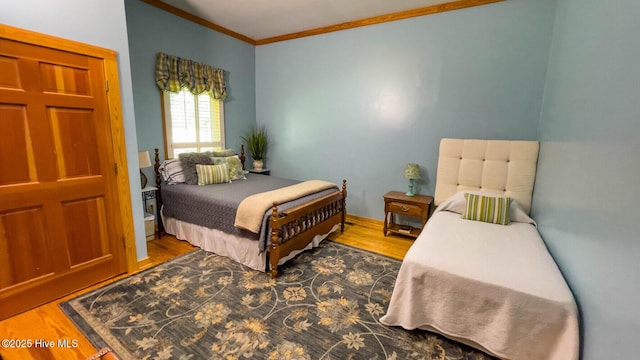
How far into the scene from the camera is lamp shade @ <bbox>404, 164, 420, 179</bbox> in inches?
136

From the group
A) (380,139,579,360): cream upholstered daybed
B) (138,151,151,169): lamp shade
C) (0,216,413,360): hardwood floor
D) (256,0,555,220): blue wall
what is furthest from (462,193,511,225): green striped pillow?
(138,151,151,169): lamp shade

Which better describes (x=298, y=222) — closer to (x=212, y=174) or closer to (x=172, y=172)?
(x=212, y=174)

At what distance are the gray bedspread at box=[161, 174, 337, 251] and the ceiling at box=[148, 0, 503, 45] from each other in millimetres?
2244

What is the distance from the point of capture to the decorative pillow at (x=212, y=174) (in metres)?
3.42

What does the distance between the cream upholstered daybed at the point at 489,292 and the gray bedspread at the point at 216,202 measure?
1.35 meters

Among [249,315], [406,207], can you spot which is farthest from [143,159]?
[406,207]

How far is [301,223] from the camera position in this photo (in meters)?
2.84

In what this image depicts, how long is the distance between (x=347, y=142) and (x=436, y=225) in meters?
2.08

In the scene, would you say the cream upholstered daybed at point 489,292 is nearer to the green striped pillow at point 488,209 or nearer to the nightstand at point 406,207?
the green striped pillow at point 488,209

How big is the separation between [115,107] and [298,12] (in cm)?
252

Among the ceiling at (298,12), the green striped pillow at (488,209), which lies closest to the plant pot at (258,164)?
the ceiling at (298,12)

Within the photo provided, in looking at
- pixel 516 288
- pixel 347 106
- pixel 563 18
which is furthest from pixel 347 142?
pixel 516 288

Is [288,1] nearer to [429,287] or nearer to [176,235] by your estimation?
[176,235]

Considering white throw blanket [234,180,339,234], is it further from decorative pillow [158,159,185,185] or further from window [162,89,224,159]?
window [162,89,224,159]
